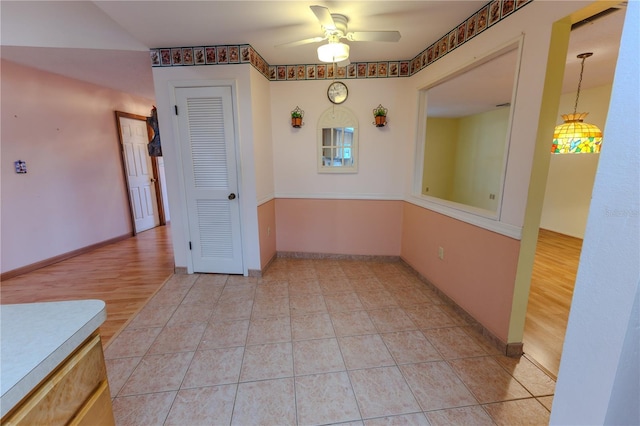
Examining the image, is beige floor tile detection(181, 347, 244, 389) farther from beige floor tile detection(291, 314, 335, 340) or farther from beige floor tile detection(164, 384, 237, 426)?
beige floor tile detection(291, 314, 335, 340)

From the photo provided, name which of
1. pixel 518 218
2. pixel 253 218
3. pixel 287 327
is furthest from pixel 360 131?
pixel 287 327

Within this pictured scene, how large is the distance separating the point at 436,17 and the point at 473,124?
4118 mm

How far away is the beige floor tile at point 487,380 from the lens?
Result: 152cm

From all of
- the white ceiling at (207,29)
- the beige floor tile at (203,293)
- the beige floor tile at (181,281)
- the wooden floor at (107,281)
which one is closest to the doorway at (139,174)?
the wooden floor at (107,281)

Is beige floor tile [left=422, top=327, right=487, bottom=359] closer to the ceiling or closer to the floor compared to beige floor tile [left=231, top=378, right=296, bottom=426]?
closer to the ceiling

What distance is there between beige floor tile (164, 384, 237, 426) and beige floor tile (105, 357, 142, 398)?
402 millimetres

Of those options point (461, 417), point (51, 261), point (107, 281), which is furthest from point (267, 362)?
point (51, 261)

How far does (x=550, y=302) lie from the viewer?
248cm

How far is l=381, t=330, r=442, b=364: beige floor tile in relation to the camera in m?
1.81

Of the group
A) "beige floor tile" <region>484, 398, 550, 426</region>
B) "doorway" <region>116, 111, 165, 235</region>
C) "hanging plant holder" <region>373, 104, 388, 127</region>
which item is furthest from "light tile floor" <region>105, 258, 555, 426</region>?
"doorway" <region>116, 111, 165, 235</region>

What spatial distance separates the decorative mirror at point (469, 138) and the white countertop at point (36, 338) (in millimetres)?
3586

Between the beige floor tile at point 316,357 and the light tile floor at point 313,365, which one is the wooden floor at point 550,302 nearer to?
the light tile floor at point 313,365

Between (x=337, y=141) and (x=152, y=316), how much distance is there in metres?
2.64

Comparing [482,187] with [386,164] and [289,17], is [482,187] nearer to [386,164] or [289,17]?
[386,164]
